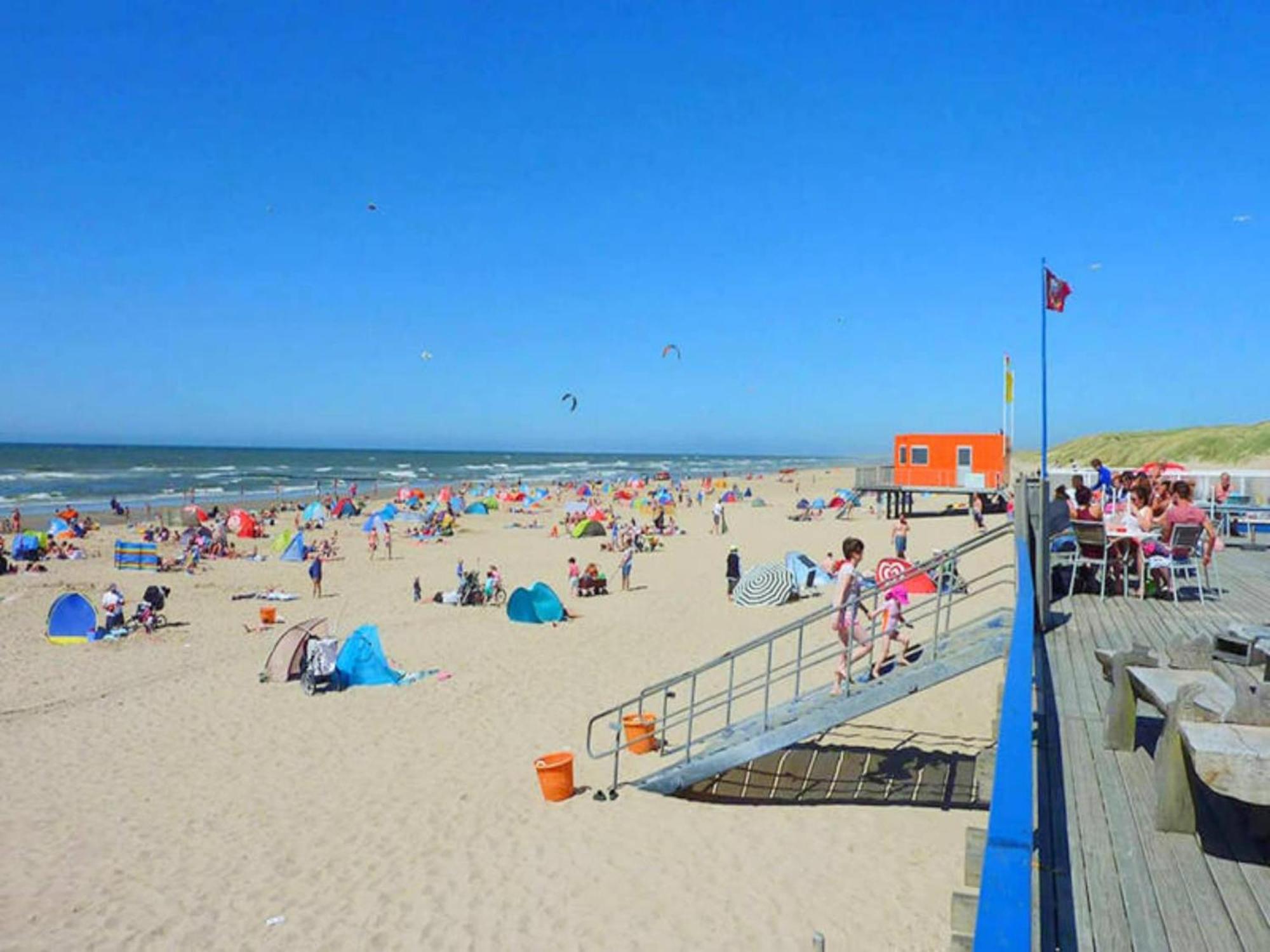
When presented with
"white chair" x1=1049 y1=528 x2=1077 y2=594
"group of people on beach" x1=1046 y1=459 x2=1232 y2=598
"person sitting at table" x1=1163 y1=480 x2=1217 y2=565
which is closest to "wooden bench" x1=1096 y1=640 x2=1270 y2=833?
"white chair" x1=1049 y1=528 x2=1077 y2=594

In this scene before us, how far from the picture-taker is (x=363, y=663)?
12.6 metres

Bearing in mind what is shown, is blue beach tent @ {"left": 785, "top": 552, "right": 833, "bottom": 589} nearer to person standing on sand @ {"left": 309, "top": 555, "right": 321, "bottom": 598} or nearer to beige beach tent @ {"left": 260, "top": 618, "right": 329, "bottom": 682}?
beige beach tent @ {"left": 260, "top": 618, "right": 329, "bottom": 682}

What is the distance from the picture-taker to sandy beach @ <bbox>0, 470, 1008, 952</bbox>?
20.7ft

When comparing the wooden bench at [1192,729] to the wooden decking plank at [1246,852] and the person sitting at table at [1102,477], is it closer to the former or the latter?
the wooden decking plank at [1246,852]

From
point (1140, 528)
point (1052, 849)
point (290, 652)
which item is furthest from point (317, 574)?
point (1052, 849)

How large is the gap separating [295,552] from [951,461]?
23962mm

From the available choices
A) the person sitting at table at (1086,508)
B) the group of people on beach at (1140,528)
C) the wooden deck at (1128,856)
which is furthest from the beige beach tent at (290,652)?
the wooden deck at (1128,856)

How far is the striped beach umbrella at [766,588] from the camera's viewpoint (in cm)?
1758

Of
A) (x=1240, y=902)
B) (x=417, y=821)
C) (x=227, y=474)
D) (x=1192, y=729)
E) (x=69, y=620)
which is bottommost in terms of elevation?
(x=417, y=821)

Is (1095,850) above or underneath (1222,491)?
underneath

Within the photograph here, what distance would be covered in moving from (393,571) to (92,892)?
17.8 metres

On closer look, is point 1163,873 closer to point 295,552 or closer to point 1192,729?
point 1192,729

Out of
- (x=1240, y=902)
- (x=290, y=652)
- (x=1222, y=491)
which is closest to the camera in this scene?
(x=1240, y=902)

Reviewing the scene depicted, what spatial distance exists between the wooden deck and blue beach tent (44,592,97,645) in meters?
16.5
